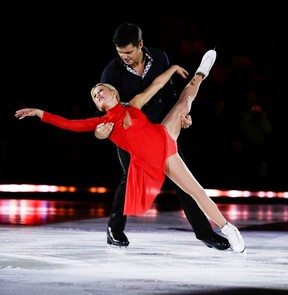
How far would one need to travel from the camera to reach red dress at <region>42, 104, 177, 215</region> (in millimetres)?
8344

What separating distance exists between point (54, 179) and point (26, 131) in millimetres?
1229

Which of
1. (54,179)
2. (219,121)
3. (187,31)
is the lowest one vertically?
(54,179)

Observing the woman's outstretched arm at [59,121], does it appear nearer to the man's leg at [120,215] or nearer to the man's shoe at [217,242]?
the man's leg at [120,215]

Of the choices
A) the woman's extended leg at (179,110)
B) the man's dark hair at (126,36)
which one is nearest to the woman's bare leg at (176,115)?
the woman's extended leg at (179,110)

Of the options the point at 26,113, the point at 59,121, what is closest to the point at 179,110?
the point at 59,121

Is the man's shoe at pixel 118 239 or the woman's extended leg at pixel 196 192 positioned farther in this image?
the man's shoe at pixel 118 239

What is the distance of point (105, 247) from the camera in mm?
8891

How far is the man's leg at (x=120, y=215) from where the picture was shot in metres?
8.81

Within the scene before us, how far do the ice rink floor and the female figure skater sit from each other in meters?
0.40

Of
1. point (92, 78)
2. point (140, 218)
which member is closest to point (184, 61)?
point (92, 78)

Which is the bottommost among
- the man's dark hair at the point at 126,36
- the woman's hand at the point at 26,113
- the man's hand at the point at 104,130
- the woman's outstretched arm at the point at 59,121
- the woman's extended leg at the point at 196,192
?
the woman's extended leg at the point at 196,192

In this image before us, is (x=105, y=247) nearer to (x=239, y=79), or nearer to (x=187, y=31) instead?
(x=239, y=79)

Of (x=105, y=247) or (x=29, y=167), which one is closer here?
(x=105, y=247)

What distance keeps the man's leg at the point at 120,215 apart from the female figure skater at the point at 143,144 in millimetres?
321
